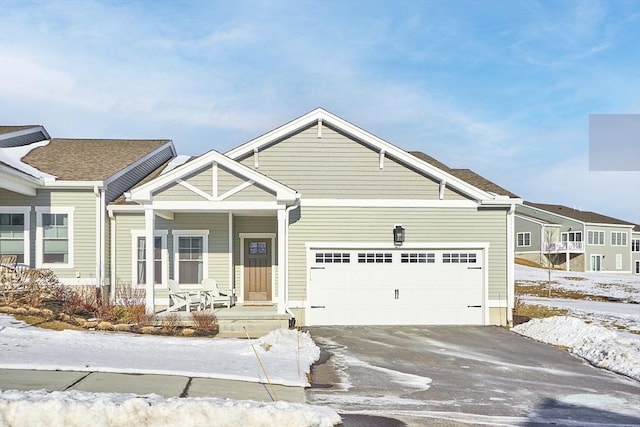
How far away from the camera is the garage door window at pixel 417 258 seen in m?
17.4

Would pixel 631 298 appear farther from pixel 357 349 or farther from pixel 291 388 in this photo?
pixel 291 388

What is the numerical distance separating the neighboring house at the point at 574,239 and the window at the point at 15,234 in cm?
4197

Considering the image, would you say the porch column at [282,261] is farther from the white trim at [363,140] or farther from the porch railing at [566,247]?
the porch railing at [566,247]

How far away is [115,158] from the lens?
763 inches

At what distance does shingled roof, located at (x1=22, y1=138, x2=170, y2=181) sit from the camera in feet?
57.8

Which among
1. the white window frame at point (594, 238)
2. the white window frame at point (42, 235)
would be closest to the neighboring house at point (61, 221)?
the white window frame at point (42, 235)

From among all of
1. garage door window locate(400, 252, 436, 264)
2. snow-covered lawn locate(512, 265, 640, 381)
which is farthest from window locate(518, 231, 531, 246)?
garage door window locate(400, 252, 436, 264)

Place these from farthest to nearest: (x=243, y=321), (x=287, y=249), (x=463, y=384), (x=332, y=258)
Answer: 1. (x=332, y=258)
2. (x=287, y=249)
3. (x=243, y=321)
4. (x=463, y=384)

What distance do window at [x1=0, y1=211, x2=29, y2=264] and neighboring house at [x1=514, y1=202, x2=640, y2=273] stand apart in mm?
41973

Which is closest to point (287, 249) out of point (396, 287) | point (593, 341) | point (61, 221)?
point (396, 287)

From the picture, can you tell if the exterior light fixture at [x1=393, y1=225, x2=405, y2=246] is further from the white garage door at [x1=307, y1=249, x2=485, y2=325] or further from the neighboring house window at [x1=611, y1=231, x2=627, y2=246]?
the neighboring house window at [x1=611, y1=231, x2=627, y2=246]

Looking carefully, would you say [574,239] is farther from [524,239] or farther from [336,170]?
[336,170]

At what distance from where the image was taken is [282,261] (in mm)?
15633

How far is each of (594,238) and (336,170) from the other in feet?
139
